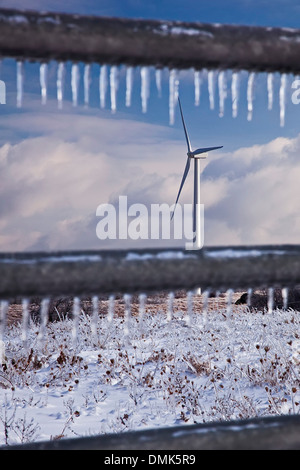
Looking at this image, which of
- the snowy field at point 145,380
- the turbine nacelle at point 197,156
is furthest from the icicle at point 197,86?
the turbine nacelle at point 197,156

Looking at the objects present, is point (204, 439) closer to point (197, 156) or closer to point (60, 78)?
point (60, 78)

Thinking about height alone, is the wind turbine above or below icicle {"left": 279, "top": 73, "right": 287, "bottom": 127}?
above

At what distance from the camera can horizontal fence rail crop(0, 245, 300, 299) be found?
29.5 inches

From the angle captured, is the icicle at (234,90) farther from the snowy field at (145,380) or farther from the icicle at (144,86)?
the snowy field at (145,380)

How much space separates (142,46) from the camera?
2.76 feet

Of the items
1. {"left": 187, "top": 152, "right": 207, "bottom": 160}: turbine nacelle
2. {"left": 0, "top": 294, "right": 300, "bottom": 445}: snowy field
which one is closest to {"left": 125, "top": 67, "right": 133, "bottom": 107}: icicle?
{"left": 0, "top": 294, "right": 300, "bottom": 445}: snowy field

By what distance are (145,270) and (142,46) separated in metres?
0.39

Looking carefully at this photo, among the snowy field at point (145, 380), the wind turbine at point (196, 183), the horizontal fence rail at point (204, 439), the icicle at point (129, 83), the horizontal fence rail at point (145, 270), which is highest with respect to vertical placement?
the wind turbine at point (196, 183)

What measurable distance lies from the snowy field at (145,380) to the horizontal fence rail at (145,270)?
4.32 m

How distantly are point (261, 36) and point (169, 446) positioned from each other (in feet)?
2.46

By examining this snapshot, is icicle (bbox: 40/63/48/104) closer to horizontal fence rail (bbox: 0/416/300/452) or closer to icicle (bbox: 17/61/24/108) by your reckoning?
icicle (bbox: 17/61/24/108)

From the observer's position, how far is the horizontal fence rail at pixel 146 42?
80 cm

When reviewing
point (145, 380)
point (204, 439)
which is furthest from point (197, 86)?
point (145, 380)

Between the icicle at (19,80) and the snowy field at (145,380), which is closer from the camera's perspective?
the icicle at (19,80)
